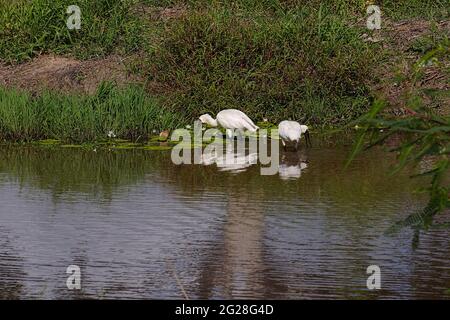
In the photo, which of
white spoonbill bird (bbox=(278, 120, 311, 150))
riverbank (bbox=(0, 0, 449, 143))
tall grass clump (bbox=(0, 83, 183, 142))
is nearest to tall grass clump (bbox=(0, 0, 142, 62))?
riverbank (bbox=(0, 0, 449, 143))

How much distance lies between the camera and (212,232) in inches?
371

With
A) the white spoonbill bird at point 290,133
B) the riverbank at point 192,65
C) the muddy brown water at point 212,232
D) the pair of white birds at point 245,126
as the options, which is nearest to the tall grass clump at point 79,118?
the riverbank at point 192,65

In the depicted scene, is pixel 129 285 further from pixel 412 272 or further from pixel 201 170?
pixel 201 170

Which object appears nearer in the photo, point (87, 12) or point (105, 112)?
point (105, 112)

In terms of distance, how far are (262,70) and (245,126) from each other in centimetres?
241

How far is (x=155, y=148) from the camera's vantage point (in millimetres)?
14617

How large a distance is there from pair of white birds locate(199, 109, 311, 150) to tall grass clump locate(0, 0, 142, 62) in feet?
12.6

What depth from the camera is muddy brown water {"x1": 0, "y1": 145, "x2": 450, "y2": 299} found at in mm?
7691

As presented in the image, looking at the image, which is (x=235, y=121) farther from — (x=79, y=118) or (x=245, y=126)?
(x=79, y=118)

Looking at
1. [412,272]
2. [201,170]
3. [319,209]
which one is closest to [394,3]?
[201,170]
